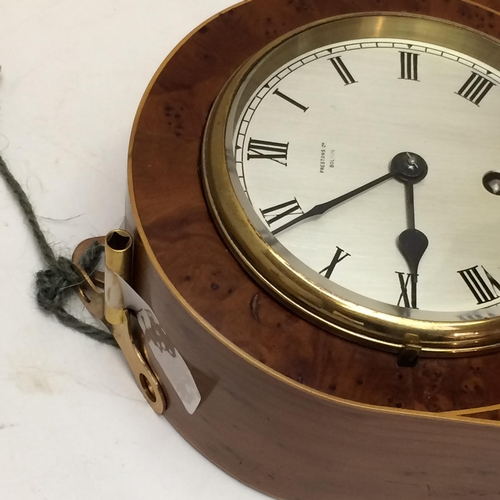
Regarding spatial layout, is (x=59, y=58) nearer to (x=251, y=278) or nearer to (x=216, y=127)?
(x=216, y=127)

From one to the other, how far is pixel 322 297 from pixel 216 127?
9.7 inches

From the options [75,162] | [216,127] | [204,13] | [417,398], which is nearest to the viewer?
[417,398]

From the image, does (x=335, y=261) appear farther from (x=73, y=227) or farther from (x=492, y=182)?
(x=73, y=227)

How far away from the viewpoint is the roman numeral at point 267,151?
0.84 meters

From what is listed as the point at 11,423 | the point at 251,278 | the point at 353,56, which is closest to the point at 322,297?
the point at 251,278

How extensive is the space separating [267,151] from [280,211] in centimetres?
9

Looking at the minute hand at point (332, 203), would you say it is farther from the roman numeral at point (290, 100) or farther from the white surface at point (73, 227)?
the white surface at point (73, 227)

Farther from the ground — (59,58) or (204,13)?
(204,13)

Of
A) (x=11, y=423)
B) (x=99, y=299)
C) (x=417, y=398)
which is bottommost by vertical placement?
(x=11, y=423)

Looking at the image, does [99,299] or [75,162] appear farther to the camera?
[75,162]

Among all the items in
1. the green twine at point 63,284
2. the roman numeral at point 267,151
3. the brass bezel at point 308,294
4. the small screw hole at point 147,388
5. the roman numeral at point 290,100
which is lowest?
the small screw hole at point 147,388

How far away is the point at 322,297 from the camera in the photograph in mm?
730

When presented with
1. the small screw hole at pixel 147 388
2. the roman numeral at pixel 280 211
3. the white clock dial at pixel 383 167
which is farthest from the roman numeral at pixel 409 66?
the small screw hole at pixel 147 388

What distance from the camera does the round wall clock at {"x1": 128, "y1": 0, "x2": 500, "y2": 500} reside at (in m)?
0.73
